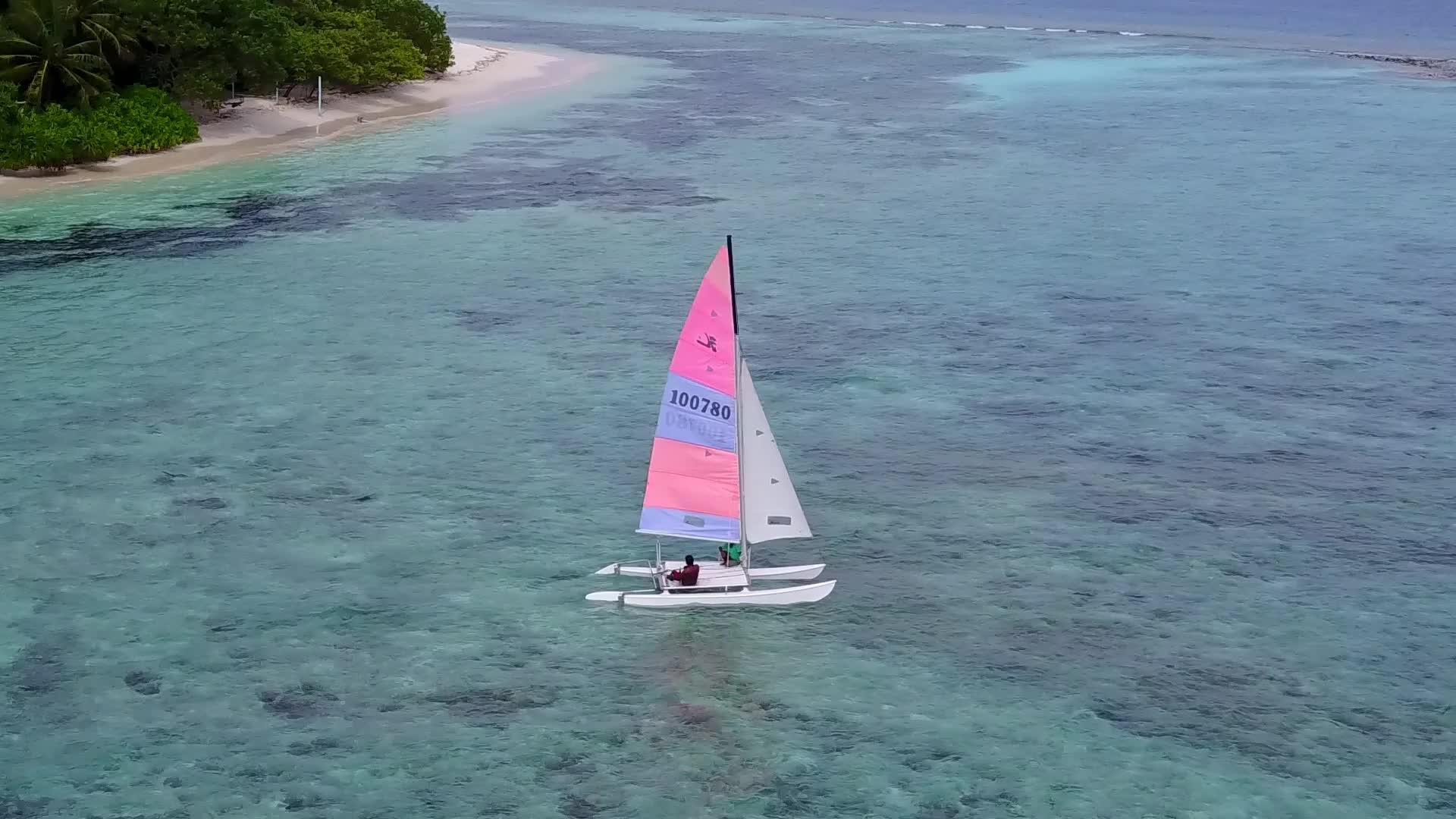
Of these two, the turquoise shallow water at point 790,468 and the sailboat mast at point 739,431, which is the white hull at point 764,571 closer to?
the sailboat mast at point 739,431

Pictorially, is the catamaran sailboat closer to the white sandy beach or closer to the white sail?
the white sail

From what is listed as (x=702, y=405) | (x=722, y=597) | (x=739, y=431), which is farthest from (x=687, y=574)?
(x=702, y=405)

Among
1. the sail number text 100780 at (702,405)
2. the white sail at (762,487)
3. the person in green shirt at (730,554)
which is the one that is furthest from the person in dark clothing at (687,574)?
the sail number text 100780 at (702,405)

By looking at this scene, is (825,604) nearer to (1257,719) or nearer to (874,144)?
(1257,719)

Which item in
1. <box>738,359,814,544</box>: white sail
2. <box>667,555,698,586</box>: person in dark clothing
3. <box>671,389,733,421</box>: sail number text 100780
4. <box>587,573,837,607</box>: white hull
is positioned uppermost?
<box>671,389,733,421</box>: sail number text 100780

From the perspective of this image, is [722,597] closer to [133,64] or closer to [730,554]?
[730,554]

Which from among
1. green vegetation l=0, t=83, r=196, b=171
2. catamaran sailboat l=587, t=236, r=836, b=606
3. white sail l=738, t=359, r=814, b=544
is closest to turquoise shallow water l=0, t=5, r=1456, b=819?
catamaran sailboat l=587, t=236, r=836, b=606

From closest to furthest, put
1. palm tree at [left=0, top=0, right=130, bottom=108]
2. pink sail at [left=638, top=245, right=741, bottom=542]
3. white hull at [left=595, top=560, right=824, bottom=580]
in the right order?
pink sail at [left=638, top=245, right=741, bottom=542] < white hull at [left=595, top=560, right=824, bottom=580] < palm tree at [left=0, top=0, right=130, bottom=108]
